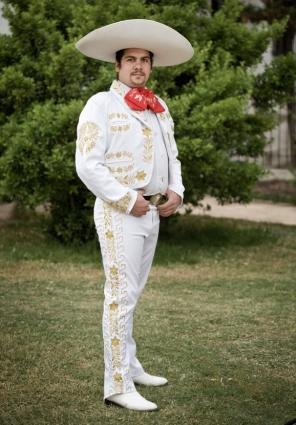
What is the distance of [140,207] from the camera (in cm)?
500

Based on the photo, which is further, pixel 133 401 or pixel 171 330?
pixel 171 330

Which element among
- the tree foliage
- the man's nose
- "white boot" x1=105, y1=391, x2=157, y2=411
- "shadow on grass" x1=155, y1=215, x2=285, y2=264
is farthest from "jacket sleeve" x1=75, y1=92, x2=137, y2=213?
"shadow on grass" x1=155, y1=215, x2=285, y2=264

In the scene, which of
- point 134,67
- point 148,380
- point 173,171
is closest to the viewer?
point 134,67

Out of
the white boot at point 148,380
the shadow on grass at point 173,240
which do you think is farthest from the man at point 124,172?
the shadow on grass at point 173,240

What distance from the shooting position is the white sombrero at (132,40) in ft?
16.8

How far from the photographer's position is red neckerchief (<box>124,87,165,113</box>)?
16.8 feet

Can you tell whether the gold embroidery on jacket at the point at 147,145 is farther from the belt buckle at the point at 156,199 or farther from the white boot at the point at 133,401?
the white boot at the point at 133,401

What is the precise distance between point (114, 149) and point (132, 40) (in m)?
0.60

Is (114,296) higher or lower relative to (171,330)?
higher

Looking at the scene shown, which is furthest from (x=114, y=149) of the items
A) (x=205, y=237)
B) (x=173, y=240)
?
(x=205, y=237)

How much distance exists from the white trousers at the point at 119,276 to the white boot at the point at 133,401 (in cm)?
3

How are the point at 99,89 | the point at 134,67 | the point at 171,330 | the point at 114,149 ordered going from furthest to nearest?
the point at 99,89 < the point at 171,330 < the point at 134,67 < the point at 114,149

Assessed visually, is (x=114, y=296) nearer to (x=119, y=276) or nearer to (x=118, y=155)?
(x=119, y=276)

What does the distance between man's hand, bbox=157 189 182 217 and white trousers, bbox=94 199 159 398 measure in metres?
0.05
